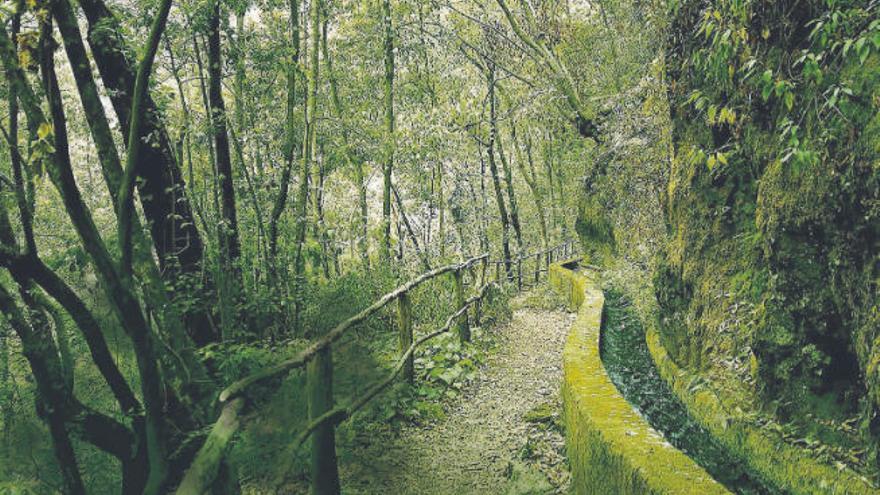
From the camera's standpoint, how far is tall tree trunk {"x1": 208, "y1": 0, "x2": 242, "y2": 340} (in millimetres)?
5309

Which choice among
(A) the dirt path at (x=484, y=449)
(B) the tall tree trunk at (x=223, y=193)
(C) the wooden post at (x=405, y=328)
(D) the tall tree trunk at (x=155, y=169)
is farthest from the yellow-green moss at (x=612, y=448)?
(D) the tall tree trunk at (x=155, y=169)

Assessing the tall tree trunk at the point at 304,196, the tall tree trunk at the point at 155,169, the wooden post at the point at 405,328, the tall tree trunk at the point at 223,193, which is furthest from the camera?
the tall tree trunk at the point at 304,196

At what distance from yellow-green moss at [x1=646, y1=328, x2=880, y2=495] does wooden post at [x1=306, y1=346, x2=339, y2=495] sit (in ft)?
9.85

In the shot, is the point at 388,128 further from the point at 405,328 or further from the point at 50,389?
the point at 50,389

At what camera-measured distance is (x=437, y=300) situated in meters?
8.59

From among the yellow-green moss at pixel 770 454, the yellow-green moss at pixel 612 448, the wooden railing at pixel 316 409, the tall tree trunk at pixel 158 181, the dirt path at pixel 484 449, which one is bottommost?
the dirt path at pixel 484 449

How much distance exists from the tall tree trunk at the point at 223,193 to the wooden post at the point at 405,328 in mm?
1755

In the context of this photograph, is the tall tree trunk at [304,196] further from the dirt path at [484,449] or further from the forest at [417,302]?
the dirt path at [484,449]

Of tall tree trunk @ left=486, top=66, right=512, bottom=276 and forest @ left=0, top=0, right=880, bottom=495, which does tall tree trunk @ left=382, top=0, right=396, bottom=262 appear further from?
tall tree trunk @ left=486, top=66, right=512, bottom=276

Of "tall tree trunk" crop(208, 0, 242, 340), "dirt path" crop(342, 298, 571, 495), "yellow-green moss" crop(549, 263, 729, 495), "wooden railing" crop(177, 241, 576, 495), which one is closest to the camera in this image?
"wooden railing" crop(177, 241, 576, 495)

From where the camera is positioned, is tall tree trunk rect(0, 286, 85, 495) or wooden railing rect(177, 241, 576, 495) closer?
wooden railing rect(177, 241, 576, 495)

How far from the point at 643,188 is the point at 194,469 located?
8093mm

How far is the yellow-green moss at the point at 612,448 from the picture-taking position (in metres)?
2.86

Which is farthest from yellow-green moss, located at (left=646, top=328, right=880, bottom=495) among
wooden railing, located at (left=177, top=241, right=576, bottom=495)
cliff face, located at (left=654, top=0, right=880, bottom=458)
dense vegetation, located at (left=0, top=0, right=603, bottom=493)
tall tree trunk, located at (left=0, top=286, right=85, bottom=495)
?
tall tree trunk, located at (left=0, top=286, right=85, bottom=495)
